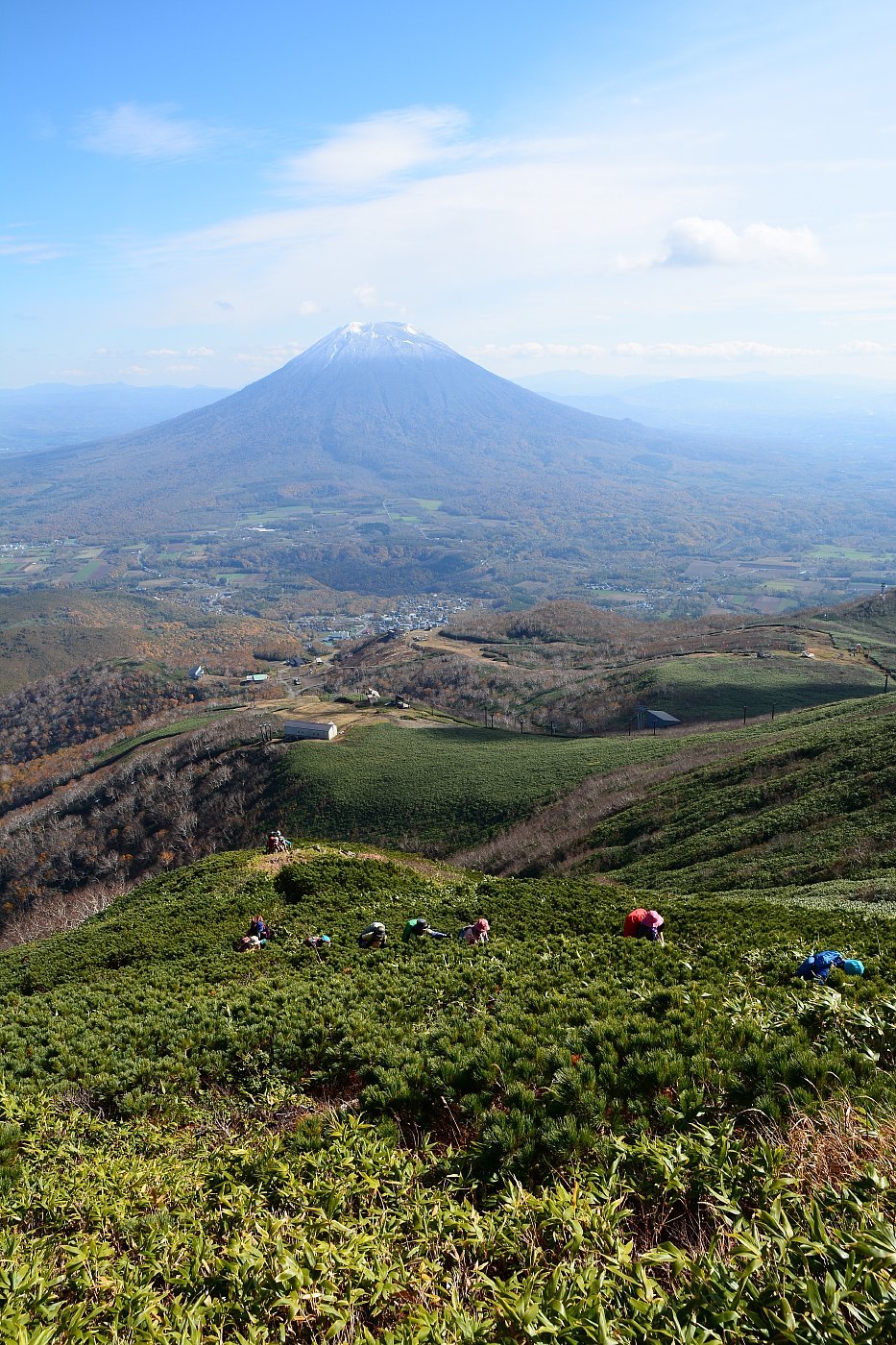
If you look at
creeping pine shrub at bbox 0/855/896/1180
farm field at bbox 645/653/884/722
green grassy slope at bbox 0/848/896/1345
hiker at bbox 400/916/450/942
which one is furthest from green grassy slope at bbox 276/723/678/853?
green grassy slope at bbox 0/848/896/1345

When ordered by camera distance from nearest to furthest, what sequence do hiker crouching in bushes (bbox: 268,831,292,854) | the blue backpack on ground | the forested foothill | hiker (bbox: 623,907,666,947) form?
1. the forested foothill
2. the blue backpack on ground
3. hiker (bbox: 623,907,666,947)
4. hiker crouching in bushes (bbox: 268,831,292,854)

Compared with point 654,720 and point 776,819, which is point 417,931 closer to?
point 776,819

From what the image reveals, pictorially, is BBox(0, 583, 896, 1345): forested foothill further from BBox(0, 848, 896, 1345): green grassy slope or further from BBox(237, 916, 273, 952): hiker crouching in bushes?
BBox(237, 916, 273, 952): hiker crouching in bushes

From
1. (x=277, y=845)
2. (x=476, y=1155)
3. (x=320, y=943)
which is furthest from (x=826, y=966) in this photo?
(x=277, y=845)

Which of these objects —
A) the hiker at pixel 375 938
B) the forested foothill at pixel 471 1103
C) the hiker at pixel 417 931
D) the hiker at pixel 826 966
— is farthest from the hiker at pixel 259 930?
the hiker at pixel 826 966

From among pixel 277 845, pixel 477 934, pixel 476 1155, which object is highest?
pixel 476 1155

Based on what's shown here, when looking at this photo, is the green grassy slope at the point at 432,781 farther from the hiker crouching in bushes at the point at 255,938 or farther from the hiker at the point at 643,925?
the hiker at the point at 643,925
